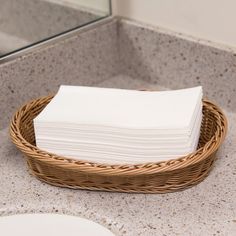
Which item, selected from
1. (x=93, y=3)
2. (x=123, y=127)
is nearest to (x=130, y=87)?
(x=93, y=3)

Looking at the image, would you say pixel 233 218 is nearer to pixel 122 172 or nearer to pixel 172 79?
pixel 122 172

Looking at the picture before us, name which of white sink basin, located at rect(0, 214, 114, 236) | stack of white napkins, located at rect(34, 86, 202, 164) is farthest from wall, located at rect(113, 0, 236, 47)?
white sink basin, located at rect(0, 214, 114, 236)

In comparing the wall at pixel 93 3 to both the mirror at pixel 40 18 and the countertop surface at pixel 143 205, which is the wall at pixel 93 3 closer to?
the mirror at pixel 40 18

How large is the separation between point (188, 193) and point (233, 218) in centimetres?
8

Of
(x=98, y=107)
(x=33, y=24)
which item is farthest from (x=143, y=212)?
(x=33, y=24)

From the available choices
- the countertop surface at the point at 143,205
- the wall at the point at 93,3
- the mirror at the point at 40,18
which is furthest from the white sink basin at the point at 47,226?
the wall at the point at 93,3

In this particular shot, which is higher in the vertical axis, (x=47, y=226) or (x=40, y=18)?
(x=40, y=18)

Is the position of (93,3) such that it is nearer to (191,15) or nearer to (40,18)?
(40,18)

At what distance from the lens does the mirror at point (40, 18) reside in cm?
88

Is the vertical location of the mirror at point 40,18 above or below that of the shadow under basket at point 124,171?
above

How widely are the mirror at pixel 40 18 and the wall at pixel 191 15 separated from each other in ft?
0.25

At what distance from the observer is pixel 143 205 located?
0.65m

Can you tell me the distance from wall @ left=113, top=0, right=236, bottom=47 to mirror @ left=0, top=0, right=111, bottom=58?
8 cm

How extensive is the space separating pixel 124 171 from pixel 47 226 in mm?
126
